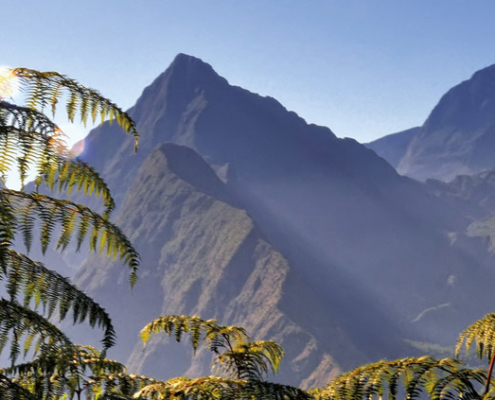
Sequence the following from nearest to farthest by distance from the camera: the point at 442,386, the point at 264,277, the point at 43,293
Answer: the point at 442,386 < the point at 43,293 < the point at 264,277

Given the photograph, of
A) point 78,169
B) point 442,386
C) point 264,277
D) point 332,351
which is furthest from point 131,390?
point 264,277

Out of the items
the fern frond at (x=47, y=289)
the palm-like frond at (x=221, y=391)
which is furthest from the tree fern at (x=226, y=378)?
the fern frond at (x=47, y=289)

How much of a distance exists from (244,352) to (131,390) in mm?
841

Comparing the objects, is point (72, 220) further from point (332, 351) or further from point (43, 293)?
point (332, 351)

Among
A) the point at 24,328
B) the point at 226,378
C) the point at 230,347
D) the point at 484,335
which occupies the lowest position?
the point at 24,328

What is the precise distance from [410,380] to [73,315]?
6.92ft

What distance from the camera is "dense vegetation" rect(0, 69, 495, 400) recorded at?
3271 millimetres

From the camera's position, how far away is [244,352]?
438 cm

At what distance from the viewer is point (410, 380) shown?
3.21m

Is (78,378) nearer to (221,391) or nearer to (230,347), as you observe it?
(221,391)

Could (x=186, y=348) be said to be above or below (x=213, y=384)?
above

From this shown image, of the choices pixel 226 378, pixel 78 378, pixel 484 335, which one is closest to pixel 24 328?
pixel 78 378

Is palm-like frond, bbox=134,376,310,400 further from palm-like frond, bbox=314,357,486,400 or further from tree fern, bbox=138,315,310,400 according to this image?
palm-like frond, bbox=314,357,486,400

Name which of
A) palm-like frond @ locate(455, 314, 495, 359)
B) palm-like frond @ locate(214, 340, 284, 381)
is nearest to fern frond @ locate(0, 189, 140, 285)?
palm-like frond @ locate(214, 340, 284, 381)
